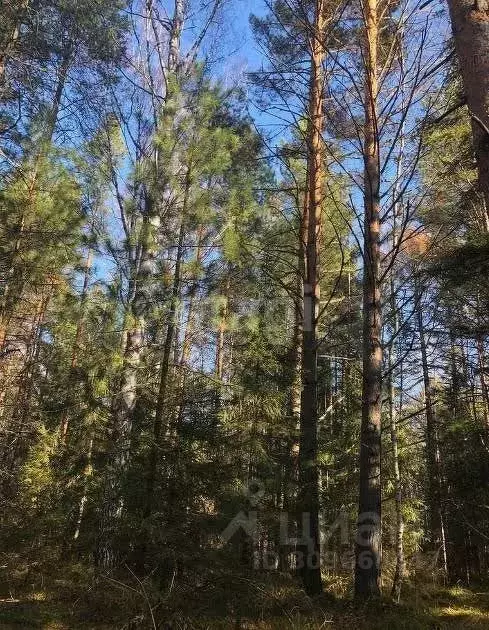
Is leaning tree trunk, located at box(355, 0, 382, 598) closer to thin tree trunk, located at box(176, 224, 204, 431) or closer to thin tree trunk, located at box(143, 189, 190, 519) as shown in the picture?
thin tree trunk, located at box(176, 224, 204, 431)

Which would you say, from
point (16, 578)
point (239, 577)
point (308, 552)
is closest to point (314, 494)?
point (308, 552)

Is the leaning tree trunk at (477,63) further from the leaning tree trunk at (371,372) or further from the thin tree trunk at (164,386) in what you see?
the thin tree trunk at (164,386)

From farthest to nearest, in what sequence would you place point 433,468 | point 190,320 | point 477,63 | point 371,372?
point 433,468, point 190,320, point 371,372, point 477,63

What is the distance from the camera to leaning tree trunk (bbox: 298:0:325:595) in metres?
6.76

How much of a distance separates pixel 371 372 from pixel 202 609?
3.01m

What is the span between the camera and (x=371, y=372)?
564 cm

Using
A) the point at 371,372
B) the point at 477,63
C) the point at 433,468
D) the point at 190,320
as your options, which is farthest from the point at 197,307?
the point at 433,468

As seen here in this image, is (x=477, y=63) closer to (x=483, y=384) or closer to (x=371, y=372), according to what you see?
(x=371, y=372)

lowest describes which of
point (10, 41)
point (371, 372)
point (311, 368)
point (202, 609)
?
point (202, 609)

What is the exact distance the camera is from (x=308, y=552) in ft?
22.2

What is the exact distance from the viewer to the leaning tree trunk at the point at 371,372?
17.5 feet

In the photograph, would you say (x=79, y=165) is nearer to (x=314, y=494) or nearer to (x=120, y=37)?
(x=120, y=37)

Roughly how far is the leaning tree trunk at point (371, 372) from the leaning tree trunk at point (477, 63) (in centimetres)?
168

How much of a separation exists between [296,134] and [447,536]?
14.3 m
